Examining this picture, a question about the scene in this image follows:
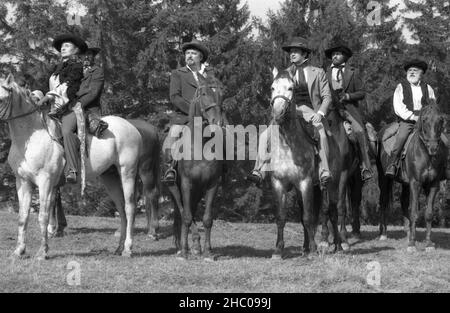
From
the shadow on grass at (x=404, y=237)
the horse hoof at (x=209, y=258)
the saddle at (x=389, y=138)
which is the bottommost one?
the horse hoof at (x=209, y=258)

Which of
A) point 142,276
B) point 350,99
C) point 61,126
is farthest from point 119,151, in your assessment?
point 350,99

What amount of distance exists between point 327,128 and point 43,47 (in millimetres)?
24211

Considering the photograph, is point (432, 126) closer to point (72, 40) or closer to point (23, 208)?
point (72, 40)

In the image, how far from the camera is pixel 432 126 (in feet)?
41.3

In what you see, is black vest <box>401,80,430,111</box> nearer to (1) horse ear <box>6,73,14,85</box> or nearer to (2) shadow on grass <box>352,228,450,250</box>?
(2) shadow on grass <box>352,228,450,250</box>

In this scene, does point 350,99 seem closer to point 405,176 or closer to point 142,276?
point 405,176

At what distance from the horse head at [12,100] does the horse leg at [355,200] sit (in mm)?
7455

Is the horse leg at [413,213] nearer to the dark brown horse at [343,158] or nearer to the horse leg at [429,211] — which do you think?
the horse leg at [429,211]

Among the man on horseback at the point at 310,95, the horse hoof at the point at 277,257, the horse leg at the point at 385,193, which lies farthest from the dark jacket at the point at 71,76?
the horse leg at the point at 385,193

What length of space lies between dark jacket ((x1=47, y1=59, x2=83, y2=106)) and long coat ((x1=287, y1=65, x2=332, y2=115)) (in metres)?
3.85

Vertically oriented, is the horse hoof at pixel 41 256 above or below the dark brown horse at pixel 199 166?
below

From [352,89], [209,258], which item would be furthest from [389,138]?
[209,258]

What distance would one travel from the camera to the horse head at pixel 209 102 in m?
10.7

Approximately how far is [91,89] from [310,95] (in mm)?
3797
